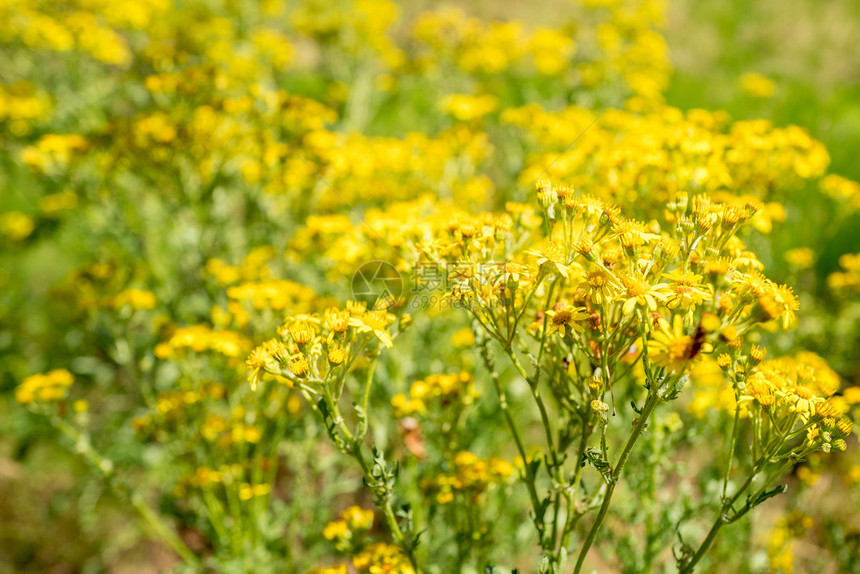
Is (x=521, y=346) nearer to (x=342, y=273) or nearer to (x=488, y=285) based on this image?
(x=488, y=285)

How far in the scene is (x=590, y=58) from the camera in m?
4.84

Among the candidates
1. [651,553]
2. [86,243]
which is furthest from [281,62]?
[651,553]

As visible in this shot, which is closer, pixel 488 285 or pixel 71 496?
pixel 488 285

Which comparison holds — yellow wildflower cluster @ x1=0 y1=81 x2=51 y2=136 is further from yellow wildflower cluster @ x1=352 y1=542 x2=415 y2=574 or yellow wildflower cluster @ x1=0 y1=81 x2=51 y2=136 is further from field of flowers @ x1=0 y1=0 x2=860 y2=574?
yellow wildflower cluster @ x1=352 y1=542 x2=415 y2=574

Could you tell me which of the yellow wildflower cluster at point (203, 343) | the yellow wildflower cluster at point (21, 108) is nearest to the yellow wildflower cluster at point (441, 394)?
the yellow wildflower cluster at point (203, 343)

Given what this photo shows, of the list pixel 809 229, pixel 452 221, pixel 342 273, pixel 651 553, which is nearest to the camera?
pixel 452 221

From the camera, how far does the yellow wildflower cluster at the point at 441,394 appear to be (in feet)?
6.84

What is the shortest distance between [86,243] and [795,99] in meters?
7.95

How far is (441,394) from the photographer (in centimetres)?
211

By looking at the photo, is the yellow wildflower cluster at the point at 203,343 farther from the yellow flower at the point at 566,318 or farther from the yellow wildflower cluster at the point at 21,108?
the yellow wildflower cluster at the point at 21,108

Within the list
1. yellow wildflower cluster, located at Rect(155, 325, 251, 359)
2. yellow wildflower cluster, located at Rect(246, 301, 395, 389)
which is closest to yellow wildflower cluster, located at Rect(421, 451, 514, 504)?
yellow wildflower cluster, located at Rect(246, 301, 395, 389)

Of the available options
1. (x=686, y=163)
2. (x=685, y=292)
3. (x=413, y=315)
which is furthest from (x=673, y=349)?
(x=413, y=315)

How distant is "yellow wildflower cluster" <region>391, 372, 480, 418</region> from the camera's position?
208cm

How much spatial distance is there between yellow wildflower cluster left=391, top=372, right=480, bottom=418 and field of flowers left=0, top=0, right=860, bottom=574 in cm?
2
